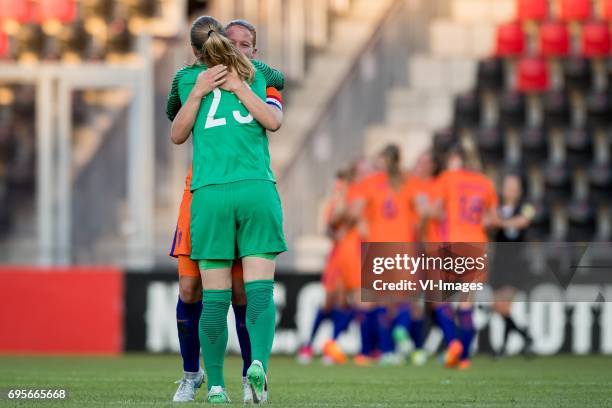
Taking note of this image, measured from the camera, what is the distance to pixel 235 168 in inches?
273

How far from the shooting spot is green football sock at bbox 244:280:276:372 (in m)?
6.96

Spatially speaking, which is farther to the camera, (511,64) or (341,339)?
(511,64)

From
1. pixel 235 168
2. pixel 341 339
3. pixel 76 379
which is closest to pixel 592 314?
pixel 341 339

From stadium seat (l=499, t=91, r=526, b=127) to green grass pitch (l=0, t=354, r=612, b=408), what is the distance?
16.6 ft

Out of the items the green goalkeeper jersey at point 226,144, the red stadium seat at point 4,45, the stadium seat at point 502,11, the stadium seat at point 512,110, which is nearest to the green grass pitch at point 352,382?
the green goalkeeper jersey at point 226,144

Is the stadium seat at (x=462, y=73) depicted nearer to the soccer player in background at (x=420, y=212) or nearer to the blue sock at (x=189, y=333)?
the soccer player in background at (x=420, y=212)

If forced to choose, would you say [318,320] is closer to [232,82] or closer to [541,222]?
[541,222]

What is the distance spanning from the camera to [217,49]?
698 centimetres

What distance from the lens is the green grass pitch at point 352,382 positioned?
7.56m

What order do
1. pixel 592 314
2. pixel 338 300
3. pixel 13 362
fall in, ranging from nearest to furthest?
pixel 13 362, pixel 338 300, pixel 592 314

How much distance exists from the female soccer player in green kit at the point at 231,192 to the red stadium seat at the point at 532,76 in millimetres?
12251

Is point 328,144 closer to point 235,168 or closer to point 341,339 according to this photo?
point 341,339

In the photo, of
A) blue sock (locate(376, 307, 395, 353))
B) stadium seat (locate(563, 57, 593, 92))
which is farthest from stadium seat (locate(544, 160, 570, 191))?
blue sock (locate(376, 307, 395, 353))

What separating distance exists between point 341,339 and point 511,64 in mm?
5216
